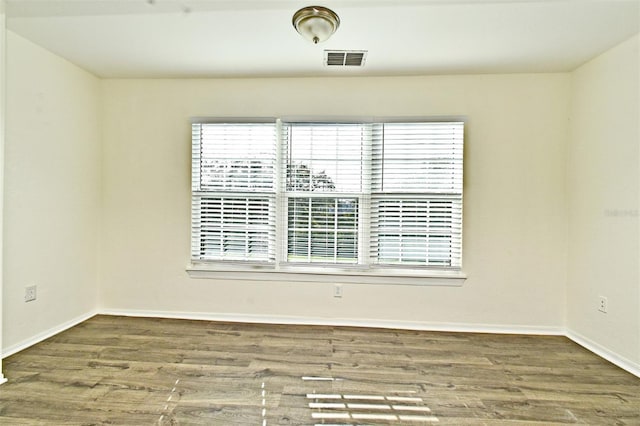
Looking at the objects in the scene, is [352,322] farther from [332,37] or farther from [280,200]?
[332,37]

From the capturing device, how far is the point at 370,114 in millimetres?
3094

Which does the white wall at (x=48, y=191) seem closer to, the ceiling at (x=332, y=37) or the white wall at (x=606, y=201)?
the ceiling at (x=332, y=37)

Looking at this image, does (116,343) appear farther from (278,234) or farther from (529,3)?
(529,3)

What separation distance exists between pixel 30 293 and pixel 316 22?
10.2ft

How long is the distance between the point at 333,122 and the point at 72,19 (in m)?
2.12

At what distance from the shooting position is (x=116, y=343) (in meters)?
2.67

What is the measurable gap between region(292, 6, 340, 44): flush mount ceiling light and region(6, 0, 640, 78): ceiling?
0.06 meters

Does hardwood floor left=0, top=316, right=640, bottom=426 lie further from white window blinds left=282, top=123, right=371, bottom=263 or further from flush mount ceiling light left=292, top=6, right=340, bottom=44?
flush mount ceiling light left=292, top=6, right=340, bottom=44

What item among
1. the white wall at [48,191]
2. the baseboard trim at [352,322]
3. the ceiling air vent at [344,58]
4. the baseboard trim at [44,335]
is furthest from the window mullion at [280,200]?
the baseboard trim at [44,335]

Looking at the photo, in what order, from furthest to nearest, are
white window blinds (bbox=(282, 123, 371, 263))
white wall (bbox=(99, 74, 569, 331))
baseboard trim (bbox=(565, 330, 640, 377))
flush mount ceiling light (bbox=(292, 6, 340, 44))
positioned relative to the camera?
white window blinds (bbox=(282, 123, 371, 263)) < white wall (bbox=(99, 74, 569, 331)) < baseboard trim (bbox=(565, 330, 640, 377)) < flush mount ceiling light (bbox=(292, 6, 340, 44))

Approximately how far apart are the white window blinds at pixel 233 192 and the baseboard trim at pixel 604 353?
9.39 ft

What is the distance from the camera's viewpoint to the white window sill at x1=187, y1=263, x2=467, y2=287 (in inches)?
120

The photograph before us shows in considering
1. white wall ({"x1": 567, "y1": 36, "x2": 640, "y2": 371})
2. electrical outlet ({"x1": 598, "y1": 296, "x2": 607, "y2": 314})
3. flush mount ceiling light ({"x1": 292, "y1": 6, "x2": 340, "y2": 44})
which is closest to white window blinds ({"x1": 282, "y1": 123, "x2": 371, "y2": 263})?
flush mount ceiling light ({"x1": 292, "y1": 6, "x2": 340, "y2": 44})

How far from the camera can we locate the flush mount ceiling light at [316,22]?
2025mm
